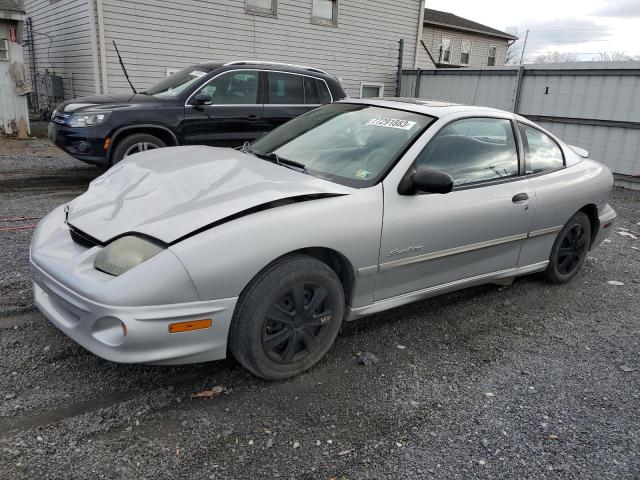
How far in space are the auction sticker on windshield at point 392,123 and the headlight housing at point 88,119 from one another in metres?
4.30

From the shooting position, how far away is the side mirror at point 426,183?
312 cm

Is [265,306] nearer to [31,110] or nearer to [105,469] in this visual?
[105,469]

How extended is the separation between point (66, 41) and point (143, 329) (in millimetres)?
12672

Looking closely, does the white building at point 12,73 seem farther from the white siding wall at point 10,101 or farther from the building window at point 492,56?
the building window at point 492,56

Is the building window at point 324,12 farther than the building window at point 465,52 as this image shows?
No

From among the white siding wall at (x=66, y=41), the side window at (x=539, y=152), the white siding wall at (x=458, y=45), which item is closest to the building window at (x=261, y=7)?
the white siding wall at (x=66, y=41)

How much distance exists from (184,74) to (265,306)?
5877 mm

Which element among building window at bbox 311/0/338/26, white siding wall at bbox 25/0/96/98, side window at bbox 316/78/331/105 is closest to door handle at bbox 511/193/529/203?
side window at bbox 316/78/331/105

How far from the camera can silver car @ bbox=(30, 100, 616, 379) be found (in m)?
2.48

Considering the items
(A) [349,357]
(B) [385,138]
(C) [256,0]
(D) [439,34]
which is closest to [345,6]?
(C) [256,0]

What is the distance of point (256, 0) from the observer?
13.0m

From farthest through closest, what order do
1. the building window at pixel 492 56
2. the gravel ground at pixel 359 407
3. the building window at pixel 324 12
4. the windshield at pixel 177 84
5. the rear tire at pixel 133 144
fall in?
the building window at pixel 492 56, the building window at pixel 324 12, the windshield at pixel 177 84, the rear tire at pixel 133 144, the gravel ground at pixel 359 407

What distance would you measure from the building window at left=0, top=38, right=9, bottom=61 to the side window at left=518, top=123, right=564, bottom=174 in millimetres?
11029

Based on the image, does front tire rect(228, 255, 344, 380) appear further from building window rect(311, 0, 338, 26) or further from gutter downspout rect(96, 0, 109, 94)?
building window rect(311, 0, 338, 26)
